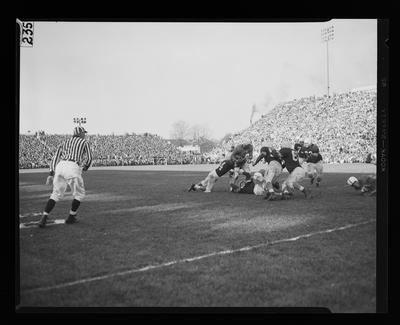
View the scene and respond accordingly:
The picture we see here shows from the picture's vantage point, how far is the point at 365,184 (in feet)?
15.4

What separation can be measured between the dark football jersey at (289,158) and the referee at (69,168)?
260cm

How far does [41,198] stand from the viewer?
13.5ft

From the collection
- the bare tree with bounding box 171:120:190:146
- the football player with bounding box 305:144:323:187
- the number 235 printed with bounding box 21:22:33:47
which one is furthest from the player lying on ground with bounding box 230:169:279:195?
the number 235 printed with bounding box 21:22:33:47

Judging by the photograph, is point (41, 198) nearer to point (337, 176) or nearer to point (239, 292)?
point (239, 292)

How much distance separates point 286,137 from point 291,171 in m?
0.73

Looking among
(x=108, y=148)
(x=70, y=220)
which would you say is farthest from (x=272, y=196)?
(x=70, y=220)

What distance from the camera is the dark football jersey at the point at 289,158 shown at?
5.32 m

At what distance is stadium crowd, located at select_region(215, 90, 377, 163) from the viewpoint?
3.95m

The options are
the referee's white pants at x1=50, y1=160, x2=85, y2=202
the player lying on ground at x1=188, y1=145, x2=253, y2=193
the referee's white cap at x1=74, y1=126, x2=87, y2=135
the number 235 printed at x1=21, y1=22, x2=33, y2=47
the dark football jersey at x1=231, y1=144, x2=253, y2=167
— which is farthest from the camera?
the player lying on ground at x1=188, y1=145, x2=253, y2=193

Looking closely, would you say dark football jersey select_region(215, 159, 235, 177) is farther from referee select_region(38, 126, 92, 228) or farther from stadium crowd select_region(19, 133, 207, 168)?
referee select_region(38, 126, 92, 228)

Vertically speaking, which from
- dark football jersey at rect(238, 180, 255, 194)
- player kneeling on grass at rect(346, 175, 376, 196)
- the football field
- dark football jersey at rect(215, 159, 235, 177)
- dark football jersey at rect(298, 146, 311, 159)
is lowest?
the football field

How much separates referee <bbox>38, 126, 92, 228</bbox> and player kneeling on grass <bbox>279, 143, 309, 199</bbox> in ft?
8.51

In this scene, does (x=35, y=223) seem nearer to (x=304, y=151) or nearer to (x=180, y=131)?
(x=180, y=131)

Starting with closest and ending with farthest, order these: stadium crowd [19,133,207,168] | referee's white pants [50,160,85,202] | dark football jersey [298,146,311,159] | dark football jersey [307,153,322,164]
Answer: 1. stadium crowd [19,133,207,168]
2. referee's white pants [50,160,85,202]
3. dark football jersey [298,146,311,159]
4. dark football jersey [307,153,322,164]
